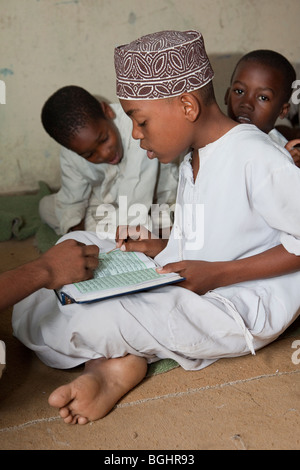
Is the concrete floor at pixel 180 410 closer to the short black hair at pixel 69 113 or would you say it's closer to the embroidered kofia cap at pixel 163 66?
the embroidered kofia cap at pixel 163 66

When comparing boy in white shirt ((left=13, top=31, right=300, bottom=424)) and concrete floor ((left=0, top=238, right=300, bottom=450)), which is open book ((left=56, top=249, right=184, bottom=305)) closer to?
boy in white shirt ((left=13, top=31, right=300, bottom=424))

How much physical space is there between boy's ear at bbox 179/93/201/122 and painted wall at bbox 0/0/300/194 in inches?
61.3

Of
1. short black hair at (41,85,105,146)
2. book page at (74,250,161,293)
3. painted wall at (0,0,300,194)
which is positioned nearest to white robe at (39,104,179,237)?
short black hair at (41,85,105,146)

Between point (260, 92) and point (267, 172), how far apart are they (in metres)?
0.80

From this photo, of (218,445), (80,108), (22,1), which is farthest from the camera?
(22,1)

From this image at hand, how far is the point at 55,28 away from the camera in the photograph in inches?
116

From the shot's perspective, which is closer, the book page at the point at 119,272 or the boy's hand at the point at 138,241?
the book page at the point at 119,272

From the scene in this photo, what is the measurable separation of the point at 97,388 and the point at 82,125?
46.8 inches

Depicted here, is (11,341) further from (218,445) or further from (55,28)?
(55,28)

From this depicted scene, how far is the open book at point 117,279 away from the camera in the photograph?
1550 mm

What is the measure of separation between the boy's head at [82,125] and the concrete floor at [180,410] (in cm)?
93

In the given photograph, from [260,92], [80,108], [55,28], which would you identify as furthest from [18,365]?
[55,28]

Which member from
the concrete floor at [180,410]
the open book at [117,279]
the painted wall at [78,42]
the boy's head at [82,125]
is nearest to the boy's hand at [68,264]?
the open book at [117,279]

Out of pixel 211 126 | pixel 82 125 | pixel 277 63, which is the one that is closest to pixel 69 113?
pixel 82 125
